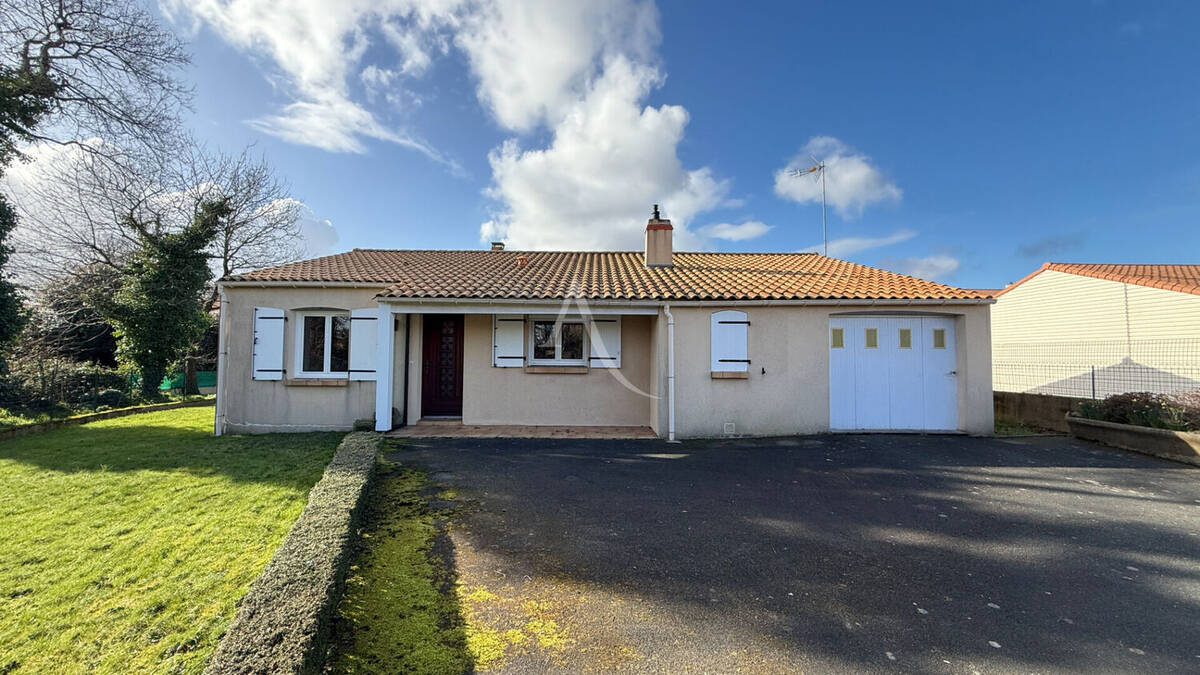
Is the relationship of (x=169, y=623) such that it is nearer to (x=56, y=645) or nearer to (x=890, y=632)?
(x=56, y=645)

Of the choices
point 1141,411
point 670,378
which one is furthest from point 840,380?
point 1141,411

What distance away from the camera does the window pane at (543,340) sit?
30.4ft

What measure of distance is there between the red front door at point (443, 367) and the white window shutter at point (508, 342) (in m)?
1.21

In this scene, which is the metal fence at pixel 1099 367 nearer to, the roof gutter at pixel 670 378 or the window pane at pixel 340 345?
the roof gutter at pixel 670 378

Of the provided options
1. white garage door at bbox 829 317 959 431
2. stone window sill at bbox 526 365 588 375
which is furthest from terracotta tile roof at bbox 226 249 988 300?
stone window sill at bbox 526 365 588 375

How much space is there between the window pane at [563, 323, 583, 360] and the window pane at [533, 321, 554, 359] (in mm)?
253

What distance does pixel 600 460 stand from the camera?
661cm

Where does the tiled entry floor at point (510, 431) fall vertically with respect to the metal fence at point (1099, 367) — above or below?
below

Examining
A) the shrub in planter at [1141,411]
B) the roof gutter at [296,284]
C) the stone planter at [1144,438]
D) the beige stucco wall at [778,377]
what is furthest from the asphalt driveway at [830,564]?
the roof gutter at [296,284]

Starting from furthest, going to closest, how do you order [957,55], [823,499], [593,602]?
[957,55] → [823,499] → [593,602]

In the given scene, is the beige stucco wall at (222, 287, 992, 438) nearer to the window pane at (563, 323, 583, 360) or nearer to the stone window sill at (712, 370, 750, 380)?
the stone window sill at (712, 370, 750, 380)

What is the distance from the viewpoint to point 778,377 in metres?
8.20

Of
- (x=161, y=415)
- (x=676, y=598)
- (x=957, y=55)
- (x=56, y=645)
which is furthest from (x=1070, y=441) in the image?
(x=161, y=415)

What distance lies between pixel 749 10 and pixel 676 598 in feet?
30.6
